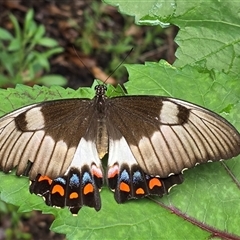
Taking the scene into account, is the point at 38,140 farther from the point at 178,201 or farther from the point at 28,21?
the point at 28,21

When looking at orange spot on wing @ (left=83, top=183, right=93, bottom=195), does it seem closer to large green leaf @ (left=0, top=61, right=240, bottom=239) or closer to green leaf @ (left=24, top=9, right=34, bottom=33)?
large green leaf @ (left=0, top=61, right=240, bottom=239)

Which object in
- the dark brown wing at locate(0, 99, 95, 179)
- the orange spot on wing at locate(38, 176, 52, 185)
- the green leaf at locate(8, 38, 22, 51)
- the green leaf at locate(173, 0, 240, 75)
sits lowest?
the orange spot on wing at locate(38, 176, 52, 185)

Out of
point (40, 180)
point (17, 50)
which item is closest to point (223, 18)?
point (40, 180)

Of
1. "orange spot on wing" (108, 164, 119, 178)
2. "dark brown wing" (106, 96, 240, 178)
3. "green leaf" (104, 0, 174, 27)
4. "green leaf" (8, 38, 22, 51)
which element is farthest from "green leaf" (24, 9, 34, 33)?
"orange spot on wing" (108, 164, 119, 178)

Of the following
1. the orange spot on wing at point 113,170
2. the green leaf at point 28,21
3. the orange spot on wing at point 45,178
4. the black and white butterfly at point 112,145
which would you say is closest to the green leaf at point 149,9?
the black and white butterfly at point 112,145

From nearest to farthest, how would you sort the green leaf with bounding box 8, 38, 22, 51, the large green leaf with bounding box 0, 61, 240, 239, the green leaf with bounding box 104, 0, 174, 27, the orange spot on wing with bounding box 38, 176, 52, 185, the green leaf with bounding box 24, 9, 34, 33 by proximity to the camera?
1. the large green leaf with bounding box 0, 61, 240, 239
2. the orange spot on wing with bounding box 38, 176, 52, 185
3. the green leaf with bounding box 104, 0, 174, 27
4. the green leaf with bounding box 8, 38, 22, 51
5. the green leaf with bounding box 24, 9, 34, 33

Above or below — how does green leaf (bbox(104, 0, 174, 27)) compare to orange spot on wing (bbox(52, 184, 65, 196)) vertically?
above

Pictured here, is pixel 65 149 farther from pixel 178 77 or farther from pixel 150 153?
pixel 178 77

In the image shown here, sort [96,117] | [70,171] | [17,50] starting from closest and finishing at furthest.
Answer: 1. [70,171]
2. [96,117]
3. [17,50]

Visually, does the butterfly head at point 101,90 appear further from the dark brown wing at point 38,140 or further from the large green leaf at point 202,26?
the large green leaf at point 202,26
